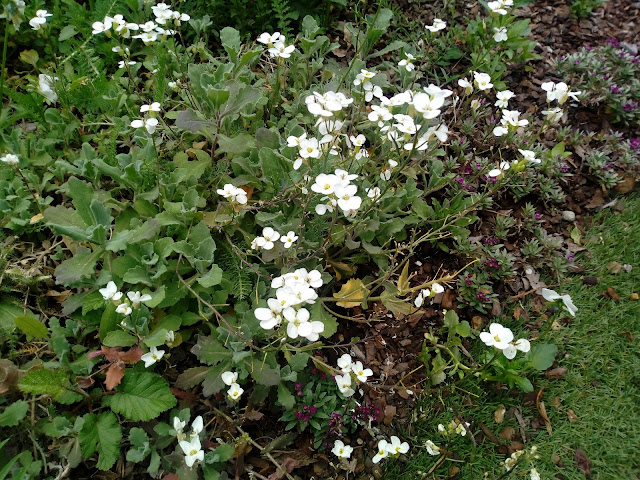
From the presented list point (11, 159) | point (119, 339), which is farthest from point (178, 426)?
point (11, 159)

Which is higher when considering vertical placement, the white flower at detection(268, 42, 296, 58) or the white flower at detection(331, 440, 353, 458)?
the white flower at detection(268, 42, 296, 58)

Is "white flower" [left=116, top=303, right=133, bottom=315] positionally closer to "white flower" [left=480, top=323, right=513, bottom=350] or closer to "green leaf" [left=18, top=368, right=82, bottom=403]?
"green leaf" [left=18, top=368, right=82, bottom=403]

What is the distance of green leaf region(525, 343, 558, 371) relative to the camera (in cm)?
238

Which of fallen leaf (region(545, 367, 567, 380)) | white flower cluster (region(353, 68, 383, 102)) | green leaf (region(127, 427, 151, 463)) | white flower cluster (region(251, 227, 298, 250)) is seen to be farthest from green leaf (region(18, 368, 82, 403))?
fallen leaf (region(545, 367, 567, 380))

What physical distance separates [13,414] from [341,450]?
133 cm

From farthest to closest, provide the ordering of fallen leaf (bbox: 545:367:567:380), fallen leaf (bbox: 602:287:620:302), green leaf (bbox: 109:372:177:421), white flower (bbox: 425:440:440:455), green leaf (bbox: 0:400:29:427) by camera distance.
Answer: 1. fallen leaf (bbox: 602:287:620:302)
2. fallen leaf (bbox: 545:367:567:380)
3. white flower (bbox: 425:440:440:455)
4. green leaf (bbox: 109:372:177:421)
5. green leaf (bbox: 0:400:29:427)

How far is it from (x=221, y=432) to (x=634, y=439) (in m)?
2.07

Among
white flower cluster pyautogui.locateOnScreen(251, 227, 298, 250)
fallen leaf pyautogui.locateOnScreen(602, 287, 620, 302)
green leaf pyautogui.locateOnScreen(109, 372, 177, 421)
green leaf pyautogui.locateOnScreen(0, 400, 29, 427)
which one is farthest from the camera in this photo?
fallen leaf pyautogui.locateOnScreen(602, 287, 620, 302)

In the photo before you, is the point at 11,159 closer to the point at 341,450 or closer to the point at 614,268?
the point at 341,450

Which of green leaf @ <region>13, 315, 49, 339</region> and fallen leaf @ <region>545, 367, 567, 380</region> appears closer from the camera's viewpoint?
green leaf @ <region>13, 315, 49, 339</region>

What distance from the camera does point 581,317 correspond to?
2762 millimetres

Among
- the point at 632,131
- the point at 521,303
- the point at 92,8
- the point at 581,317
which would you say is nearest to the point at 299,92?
the point at 92,8

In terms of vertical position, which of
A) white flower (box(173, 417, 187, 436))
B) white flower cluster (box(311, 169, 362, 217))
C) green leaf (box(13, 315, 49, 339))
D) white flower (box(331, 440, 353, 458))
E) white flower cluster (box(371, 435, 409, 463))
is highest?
white flower cluster (box(311, 169, 362, 217))

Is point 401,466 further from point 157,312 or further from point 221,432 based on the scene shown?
point 157,312
